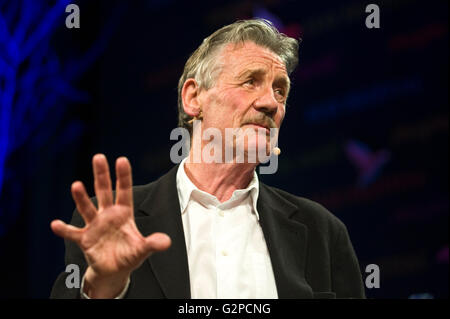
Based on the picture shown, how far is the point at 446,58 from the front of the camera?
330 centimetres

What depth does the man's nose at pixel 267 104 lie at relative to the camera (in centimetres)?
180

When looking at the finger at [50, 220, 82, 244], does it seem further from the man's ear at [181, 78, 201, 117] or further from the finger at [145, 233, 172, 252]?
the man's ear at [181, 78, 201, 117]

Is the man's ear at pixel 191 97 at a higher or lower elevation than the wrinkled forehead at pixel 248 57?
lower

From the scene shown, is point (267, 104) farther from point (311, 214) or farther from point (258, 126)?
point (311, 214)

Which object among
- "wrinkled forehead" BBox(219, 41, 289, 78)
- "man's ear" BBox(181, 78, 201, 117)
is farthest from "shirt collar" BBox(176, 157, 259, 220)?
"wrinkled forehead" BBox(219, 41, 289, 78)

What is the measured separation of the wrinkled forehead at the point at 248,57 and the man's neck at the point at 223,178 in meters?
0.32

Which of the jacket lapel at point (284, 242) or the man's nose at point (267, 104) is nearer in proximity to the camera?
the jacket lapel at point (284, 242)

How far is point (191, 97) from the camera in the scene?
Result: 199 centimetres

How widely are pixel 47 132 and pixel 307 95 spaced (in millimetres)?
1550

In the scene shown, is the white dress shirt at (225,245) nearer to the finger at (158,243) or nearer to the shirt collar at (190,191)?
the shirt collar at (190,191)

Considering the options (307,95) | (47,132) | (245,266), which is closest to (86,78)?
(47,132)

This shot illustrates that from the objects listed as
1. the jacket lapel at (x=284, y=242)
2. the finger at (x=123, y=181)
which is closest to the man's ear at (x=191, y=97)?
the jacket lapel at (x=284, y=242)

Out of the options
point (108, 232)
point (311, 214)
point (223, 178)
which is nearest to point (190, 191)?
point (223, 178)
